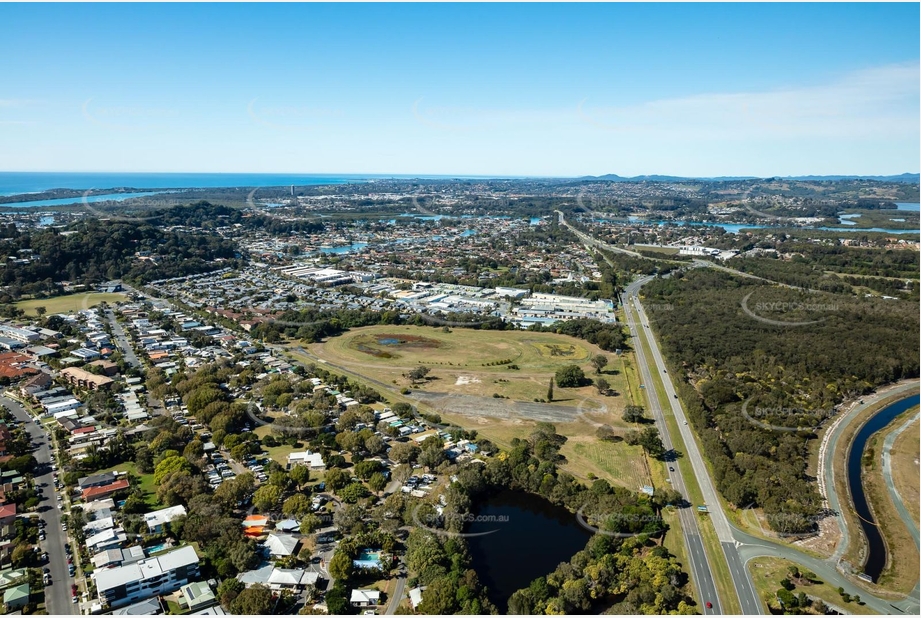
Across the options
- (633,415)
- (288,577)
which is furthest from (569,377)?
(288,577)

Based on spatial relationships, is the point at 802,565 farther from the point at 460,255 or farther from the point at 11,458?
the point at 460,255

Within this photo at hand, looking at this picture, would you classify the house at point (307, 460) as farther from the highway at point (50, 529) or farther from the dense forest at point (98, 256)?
the dense forest at point (98, 256)

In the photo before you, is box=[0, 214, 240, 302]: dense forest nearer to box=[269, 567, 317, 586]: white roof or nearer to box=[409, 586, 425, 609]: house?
box=[269, 567, 317, 586]: white roof

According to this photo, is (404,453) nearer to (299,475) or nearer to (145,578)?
(299,475)

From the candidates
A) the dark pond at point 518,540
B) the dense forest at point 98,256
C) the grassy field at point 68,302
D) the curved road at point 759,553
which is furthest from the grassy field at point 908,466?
the dense forest at point 98,256

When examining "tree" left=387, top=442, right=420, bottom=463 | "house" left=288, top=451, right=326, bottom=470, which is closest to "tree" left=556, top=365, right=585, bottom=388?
"tree" left=387, top=442, right=420, bottom=463

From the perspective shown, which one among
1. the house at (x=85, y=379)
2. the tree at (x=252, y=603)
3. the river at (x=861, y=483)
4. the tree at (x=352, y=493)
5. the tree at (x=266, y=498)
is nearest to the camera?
the tree at (x=252, y=603)
